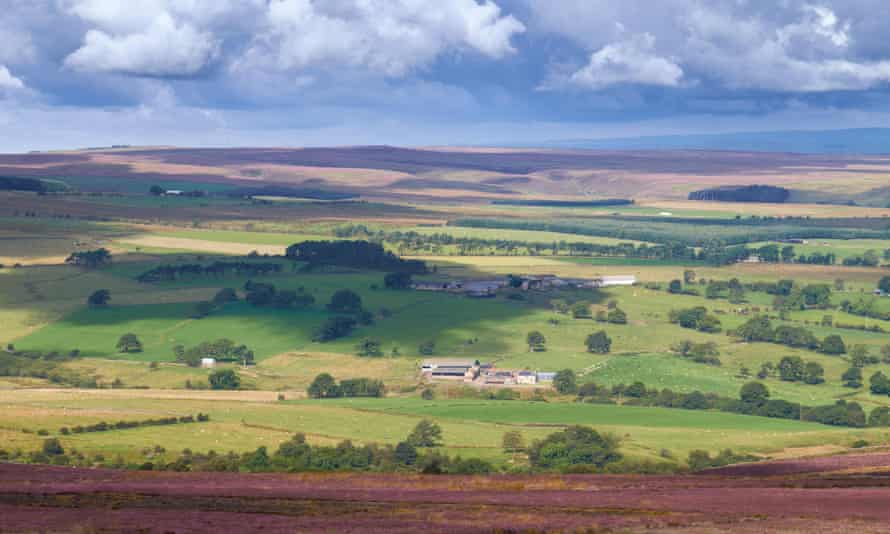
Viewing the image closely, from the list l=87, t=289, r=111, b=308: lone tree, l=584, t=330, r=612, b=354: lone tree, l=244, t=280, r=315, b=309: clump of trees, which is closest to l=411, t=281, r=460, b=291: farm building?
l=244, t=280, r=315, b=309: clump of trees

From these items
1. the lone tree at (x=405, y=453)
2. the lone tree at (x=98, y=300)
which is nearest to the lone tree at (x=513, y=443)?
the lone tree at (x=405, y=453)

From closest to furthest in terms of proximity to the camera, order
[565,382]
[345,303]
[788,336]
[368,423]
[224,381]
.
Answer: [368,423]
[224,381]
[565,382]
[788,336]
[345,303]

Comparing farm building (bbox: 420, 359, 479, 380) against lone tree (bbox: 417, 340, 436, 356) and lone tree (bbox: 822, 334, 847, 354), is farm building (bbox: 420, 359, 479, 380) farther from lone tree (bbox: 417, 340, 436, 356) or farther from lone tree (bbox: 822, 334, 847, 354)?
lone tree (bbox: 822, 334, 847, 354)

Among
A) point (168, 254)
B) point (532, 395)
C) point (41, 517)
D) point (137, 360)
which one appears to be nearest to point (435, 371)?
point (532, 395)

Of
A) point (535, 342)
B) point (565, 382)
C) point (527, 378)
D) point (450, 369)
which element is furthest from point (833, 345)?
point (450, 369)

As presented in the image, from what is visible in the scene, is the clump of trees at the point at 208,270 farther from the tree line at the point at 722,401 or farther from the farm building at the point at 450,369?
the tree line at the point at 722,401

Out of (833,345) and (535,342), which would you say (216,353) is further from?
(833,345)
